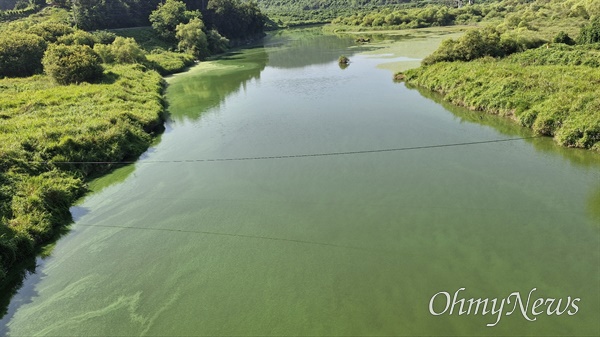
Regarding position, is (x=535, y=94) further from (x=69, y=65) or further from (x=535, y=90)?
(x=69, y=65)

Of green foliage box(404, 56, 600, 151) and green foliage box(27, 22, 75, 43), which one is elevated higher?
green foliage box(27, 22, 75, 43)

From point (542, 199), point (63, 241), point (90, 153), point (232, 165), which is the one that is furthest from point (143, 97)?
point (542, 199)

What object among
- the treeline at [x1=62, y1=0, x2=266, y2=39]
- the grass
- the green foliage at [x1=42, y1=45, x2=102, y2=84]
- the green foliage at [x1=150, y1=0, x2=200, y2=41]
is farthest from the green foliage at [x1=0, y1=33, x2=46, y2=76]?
the green foliage at [x1=150, y1=0, x2=200, y2=41]

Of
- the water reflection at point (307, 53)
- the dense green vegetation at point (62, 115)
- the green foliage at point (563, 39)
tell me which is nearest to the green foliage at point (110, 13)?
the dense green vegetation at point (62, 115)

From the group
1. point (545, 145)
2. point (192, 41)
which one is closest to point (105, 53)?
point (192, 41)

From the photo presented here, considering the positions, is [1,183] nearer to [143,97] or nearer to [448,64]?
[143,97]

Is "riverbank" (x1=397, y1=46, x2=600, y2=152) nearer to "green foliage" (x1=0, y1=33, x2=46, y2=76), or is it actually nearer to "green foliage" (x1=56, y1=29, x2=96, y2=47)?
"green foliage" (x1=0, y1=33, x2=46, y2=76)
